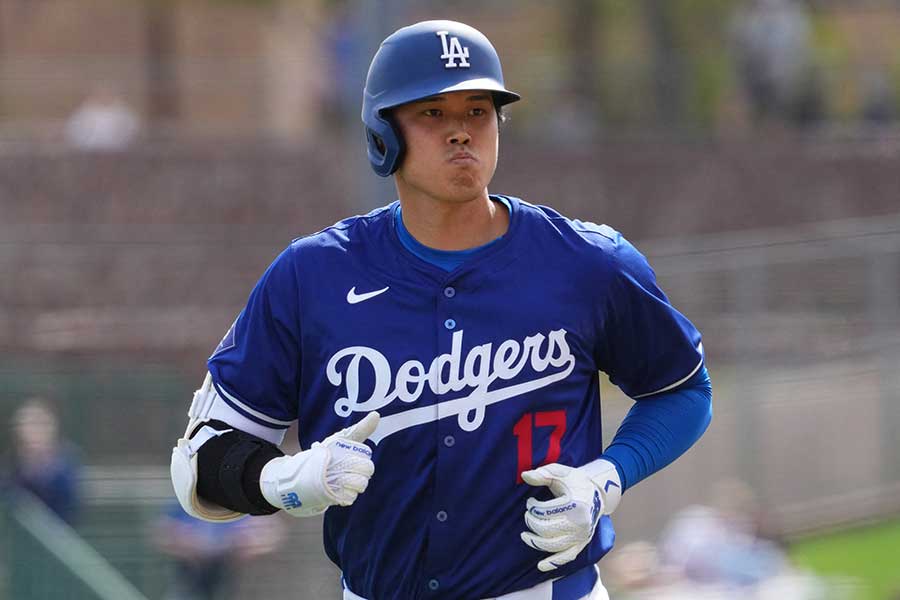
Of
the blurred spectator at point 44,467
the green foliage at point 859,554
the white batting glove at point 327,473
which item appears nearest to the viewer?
the white batting glove at point 327,473

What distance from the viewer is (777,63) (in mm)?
16500

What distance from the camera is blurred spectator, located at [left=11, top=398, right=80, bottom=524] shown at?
33.8 feet

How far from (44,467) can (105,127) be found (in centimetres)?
970

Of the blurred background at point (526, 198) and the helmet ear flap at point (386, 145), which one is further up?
the helmet ear flap at point (386, 145)

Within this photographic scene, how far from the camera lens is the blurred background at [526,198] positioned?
31.4 feet

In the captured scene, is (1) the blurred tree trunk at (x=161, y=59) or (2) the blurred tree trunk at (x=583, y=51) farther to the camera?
(1) the blurred tree trunk at (x=161, y=59)

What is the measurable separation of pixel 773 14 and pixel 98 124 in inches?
313

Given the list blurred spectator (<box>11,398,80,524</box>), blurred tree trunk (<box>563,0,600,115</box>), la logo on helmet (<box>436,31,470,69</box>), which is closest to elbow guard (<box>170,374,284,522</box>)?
la logo on helmet (<box>436,31,470,69</box>)

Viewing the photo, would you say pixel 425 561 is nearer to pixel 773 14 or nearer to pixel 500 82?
pixel 500 82

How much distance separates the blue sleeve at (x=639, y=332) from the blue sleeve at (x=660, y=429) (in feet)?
0.11

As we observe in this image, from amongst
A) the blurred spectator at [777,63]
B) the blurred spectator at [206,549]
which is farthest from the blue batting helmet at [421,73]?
the blurred spectator at [777,63]

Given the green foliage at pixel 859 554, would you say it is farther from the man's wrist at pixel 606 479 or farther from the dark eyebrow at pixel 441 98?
the dark eyebrow at pixel 441 98

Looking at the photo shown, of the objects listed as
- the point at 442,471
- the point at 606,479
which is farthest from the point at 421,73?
the point at 606,479

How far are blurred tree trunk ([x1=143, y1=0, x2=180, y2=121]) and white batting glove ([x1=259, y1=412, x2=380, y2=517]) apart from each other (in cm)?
1898
